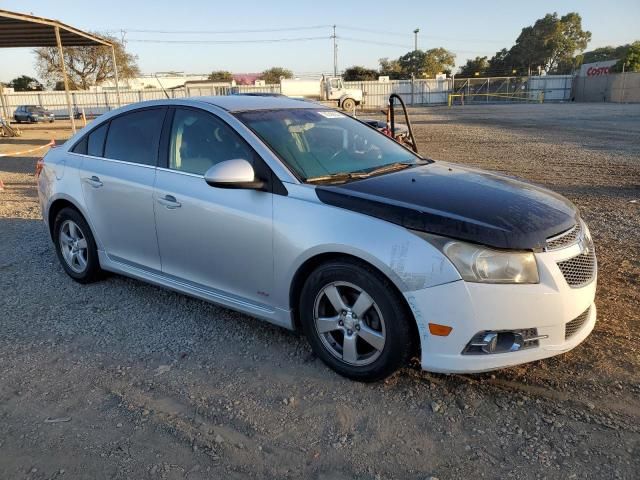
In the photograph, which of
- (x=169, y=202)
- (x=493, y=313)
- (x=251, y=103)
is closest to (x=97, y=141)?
(x=169, y=202)

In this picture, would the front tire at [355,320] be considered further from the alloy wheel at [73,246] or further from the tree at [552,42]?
the tree at [552,42]

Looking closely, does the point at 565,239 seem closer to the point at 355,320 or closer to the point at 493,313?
the point at 493,313

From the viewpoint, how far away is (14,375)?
331 cm

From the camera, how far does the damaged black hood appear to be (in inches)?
106

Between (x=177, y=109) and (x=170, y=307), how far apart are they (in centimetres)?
160

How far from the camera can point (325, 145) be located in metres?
3.78

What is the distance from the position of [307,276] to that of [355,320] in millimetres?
417

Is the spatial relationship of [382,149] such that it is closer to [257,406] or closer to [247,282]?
[247,282]

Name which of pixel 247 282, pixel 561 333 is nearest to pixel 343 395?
pixel 247 282

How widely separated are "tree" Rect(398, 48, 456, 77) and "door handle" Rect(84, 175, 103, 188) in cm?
9057

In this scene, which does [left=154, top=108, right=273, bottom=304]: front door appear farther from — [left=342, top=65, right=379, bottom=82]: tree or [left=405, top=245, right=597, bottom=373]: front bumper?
[left=342, top=65, right=379, bottom=82]: tree

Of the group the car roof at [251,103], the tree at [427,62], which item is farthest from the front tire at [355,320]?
the tree at [427,62]

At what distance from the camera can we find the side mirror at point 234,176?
10.5 ft

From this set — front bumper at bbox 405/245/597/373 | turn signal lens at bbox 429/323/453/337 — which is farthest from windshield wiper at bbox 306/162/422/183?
turn signal lens at bbox 429/323/453/337
